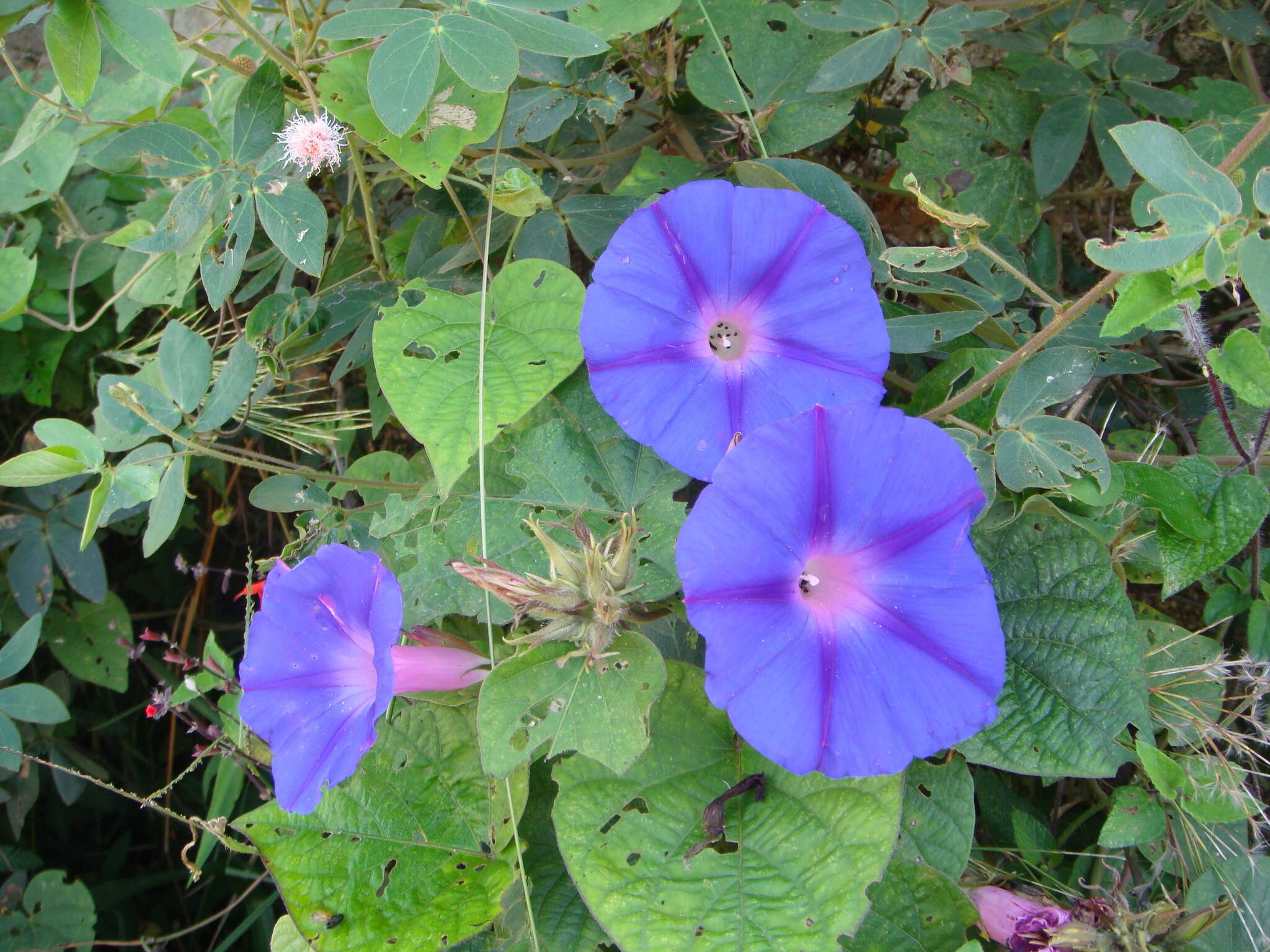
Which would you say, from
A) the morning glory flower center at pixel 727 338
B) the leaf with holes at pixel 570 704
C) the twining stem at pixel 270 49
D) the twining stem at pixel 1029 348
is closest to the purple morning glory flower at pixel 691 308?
the morning glory flower center at pixel 727 338

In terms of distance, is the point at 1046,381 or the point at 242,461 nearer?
the point at 1046,381

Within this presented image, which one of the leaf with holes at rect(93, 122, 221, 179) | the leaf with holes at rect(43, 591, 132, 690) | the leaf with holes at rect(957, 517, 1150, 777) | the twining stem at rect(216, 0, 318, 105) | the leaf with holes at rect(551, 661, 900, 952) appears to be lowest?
the leaf with holes at rect(43, 591, 132, 690)

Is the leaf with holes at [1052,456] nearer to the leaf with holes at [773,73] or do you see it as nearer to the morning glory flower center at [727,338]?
the morning glory flower center at [727,338]

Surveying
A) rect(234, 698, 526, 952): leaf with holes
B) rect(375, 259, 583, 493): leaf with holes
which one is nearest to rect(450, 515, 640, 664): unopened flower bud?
rect(375, 259, 583, 493): leaf with holes

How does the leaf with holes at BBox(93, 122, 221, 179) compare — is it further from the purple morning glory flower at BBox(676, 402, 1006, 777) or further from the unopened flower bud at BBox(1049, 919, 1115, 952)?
the unopened flower bud at BBox(1049, 919, 1115, 952)

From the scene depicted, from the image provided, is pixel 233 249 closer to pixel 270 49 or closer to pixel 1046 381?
pixel 270 49

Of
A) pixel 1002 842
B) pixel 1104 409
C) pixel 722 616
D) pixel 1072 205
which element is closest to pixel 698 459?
pixel 722 616

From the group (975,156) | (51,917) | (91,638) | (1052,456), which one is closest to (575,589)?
(1052,456)
